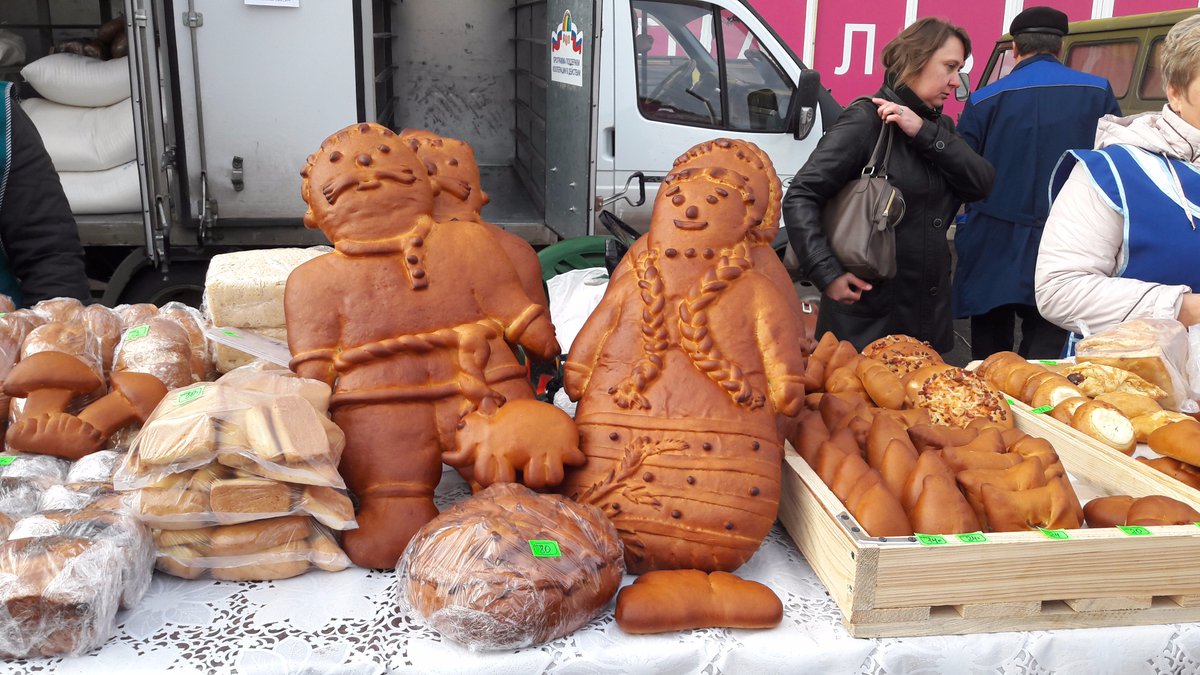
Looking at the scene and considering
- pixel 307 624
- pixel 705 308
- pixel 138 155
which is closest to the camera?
pixel 307 624

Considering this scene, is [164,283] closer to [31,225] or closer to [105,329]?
[31,225]

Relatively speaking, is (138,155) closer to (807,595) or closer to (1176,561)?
(807,595)

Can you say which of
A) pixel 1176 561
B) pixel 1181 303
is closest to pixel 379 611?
pixel 1176 561

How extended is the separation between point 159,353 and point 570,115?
11.0 ft

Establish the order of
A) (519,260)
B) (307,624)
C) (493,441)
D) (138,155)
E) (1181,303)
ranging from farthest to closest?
(138,155), (1181,303), (519,260), (493,441), (307,624)

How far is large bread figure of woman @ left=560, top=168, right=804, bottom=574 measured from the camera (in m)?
1.33

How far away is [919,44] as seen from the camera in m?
2.84

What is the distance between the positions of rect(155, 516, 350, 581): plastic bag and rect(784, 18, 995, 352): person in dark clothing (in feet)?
6.49

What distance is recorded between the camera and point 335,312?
1.41 m

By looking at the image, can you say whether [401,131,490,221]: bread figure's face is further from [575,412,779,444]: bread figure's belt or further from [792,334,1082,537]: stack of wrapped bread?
[792,334,1082,537]: stack of wrapped bread

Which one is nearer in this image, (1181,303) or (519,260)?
(519,260)

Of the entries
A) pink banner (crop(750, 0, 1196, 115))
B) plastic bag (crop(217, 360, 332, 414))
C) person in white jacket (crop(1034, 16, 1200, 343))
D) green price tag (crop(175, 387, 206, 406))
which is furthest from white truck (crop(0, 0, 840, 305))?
pink banner (crop(750, 0, 1196, 115))

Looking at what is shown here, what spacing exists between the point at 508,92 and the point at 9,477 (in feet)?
20.2

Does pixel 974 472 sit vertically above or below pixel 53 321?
below
